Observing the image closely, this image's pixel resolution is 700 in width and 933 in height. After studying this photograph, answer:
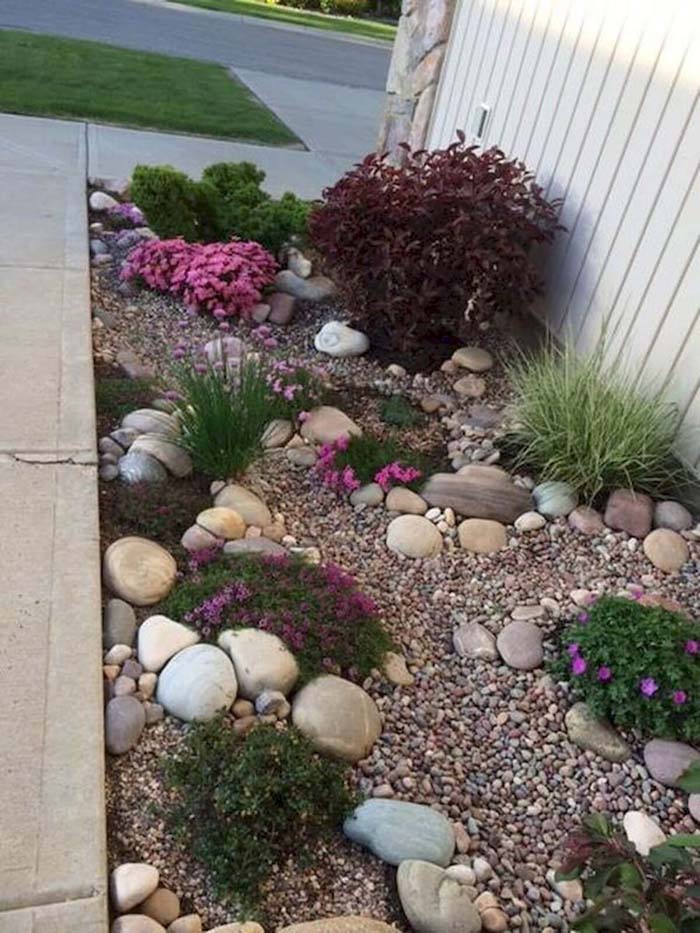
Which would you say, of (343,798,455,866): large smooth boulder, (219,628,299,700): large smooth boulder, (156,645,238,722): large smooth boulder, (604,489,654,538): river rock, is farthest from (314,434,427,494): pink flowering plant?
(343,798,455,866): large smooth boulder

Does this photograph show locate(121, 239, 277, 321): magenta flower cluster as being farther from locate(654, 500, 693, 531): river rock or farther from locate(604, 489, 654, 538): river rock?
locate(654, 500, 693, 531): river rock

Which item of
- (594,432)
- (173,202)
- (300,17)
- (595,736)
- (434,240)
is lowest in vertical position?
(300,17)

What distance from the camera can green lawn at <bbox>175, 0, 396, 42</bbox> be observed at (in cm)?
1664

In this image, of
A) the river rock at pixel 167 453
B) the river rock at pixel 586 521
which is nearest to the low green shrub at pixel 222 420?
the river rock at pixel 167 453

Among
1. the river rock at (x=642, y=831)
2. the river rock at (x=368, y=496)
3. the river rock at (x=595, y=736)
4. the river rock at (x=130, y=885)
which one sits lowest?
the river rock at (x=368, y=496)

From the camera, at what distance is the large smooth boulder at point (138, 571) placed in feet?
7.77

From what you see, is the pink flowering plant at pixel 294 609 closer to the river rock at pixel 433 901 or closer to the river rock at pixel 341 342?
the river rock at pixel 433 901

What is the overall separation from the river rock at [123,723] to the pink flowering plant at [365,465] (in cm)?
117

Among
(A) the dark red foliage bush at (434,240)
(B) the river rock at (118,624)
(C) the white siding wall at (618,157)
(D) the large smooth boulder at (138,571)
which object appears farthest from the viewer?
(A) the dark red foliage bush at (434,240)

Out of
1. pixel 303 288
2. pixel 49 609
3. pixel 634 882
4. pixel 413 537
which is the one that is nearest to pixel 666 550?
pixel 413 537

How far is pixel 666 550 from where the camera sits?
2.86 m

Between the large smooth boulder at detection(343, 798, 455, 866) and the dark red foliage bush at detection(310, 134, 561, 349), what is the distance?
228cm

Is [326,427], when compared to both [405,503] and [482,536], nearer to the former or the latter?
[405,503]

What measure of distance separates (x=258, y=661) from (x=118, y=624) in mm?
393
